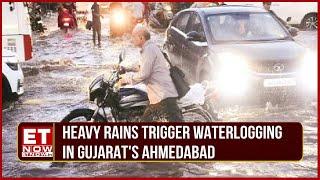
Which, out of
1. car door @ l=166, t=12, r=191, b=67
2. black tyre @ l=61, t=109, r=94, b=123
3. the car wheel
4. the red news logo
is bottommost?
the red news logo

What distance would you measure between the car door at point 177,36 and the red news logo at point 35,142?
1704 millimetres

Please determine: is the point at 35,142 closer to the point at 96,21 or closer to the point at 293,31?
the point at 96,21

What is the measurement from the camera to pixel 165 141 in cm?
→ 636

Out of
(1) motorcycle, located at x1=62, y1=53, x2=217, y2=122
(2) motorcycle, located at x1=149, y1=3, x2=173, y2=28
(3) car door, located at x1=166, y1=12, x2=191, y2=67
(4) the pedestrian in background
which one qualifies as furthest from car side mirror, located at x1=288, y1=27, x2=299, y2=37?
(4) the pedestrian in background

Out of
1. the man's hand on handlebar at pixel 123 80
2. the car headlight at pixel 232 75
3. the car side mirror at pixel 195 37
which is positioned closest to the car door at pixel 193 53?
the car side mirror at pixel 195 37

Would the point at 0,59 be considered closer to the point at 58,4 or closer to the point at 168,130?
the point at 58,4

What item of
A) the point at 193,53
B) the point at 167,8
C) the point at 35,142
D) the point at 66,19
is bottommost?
the point at 35,142

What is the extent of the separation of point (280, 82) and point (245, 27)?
83cm

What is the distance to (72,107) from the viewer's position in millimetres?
6738

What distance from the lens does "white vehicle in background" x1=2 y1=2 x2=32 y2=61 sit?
6.78m

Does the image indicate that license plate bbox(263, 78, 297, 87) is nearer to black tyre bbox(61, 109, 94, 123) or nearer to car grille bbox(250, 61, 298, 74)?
car grille bbox(250, 61, 298, 74)

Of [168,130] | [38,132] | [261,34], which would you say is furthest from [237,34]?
[38,132]

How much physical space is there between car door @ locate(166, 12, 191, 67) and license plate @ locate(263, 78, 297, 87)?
1.02m

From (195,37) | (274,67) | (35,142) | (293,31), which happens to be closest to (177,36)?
(195,37)
